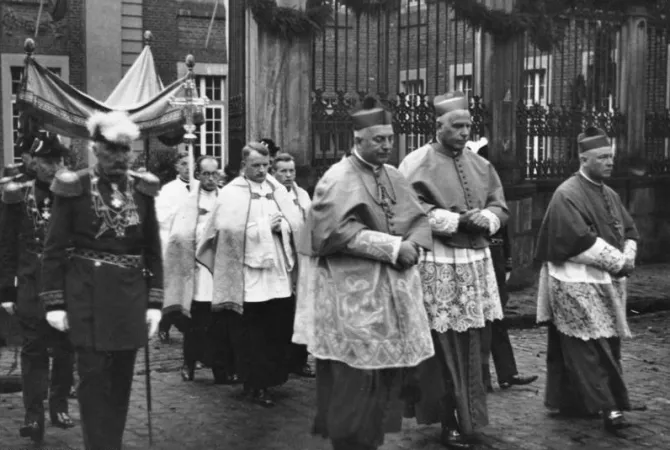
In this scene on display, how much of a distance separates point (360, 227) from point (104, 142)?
4.92 feet

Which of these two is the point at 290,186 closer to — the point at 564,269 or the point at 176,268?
the point at 176,268

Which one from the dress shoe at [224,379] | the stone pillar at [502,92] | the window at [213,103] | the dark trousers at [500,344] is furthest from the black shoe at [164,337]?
the window at [213,103]

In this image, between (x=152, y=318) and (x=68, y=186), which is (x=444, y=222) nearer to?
(x=152, y=318)

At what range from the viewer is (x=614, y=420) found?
7.00 metres

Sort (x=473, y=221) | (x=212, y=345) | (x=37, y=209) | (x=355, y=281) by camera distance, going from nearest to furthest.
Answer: (x=355, y=281)
(x=473, y=221)
(x=37, y=209)
(x=212, y=345)

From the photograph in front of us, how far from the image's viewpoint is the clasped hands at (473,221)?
22.3 ft

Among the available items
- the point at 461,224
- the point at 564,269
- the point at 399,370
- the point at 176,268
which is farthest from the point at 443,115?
the point at 176,268

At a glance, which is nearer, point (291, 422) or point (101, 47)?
point (291, 422)

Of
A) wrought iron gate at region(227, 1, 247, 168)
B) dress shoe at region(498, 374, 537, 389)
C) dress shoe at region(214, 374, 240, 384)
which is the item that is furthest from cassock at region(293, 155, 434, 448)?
wrought iron gate at region(227, 1, 247, 168)

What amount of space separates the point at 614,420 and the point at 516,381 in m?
1.63

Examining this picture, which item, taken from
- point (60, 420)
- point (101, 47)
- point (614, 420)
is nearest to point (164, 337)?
point (60, 420)

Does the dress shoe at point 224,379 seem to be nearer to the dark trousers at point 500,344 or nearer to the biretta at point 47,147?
the dark trousers at point 500,344

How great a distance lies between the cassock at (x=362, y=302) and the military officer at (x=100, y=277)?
1.04 m

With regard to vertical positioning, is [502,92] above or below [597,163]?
above
